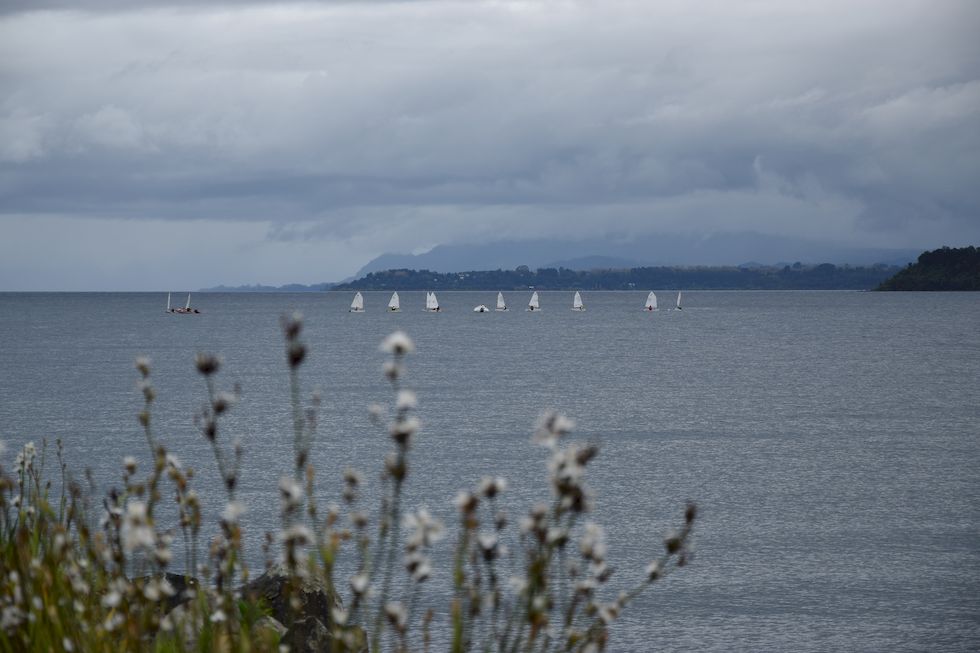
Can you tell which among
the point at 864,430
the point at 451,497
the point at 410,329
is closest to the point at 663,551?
the point at 451,497

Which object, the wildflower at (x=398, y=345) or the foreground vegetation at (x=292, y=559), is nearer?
the wildflower at (x=398, y=345)

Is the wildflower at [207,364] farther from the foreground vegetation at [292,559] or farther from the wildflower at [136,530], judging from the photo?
the wildflower at [136,530]

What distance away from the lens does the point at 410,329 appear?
146 m

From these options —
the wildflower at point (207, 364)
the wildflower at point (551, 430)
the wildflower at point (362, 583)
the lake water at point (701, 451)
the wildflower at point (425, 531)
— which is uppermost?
the wildflower at point (207, 364)

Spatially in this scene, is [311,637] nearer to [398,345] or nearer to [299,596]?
[299,596]

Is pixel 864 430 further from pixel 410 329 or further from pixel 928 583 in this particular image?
pixel 410 329

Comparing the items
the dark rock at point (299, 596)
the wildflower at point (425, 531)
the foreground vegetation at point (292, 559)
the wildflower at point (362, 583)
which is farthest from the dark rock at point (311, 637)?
the wildflower at point (425, 531)

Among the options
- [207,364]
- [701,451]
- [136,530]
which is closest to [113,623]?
[136,530]

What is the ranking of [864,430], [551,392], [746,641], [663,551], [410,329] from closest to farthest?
[746,641], [663,551], [864,430], [551,392], [410,329]

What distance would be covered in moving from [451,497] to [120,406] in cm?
2724

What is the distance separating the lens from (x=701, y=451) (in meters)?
35.2

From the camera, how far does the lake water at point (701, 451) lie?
57.7 ft

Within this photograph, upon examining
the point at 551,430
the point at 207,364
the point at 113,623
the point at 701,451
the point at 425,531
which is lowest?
the point at 701,451

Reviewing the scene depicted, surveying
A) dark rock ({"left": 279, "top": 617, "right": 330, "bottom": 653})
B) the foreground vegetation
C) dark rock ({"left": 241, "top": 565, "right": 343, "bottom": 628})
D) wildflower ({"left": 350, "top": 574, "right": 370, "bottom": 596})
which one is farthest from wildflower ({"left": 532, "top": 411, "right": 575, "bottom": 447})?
dark rock ({"left": 241, "top": 565, "right": 343, "bottom": 628})
